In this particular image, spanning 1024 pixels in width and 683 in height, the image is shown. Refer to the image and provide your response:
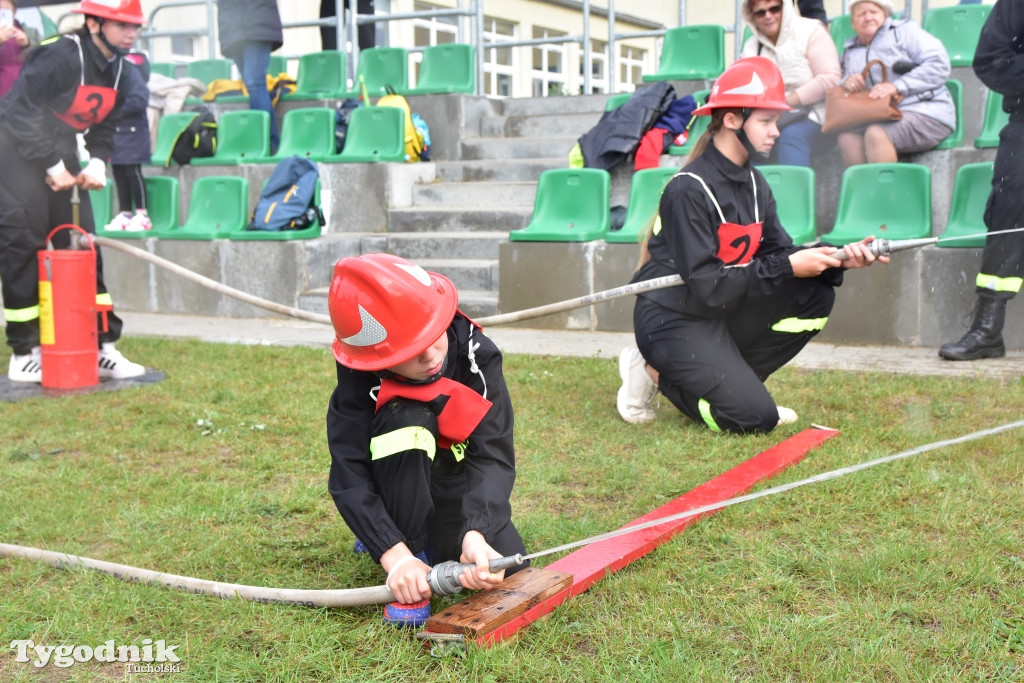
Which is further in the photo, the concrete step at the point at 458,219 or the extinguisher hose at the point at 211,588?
the concrete step at the point at 458,219

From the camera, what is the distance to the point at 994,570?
3.20 metres

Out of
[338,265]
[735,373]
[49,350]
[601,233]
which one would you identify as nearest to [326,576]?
[338,265]

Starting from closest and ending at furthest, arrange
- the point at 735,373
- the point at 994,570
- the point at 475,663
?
the point at 475,663, the point at 994,570, the point at 735,373

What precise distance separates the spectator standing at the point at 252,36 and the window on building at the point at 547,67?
14.1 meters

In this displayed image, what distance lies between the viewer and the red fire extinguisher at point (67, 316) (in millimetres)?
6262

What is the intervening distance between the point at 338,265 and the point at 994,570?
2.12 meters

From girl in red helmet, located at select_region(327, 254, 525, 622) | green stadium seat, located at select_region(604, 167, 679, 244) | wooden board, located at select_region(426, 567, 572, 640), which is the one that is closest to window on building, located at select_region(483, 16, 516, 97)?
green stadium seat, located at select_region(604, 167, 679, 244)

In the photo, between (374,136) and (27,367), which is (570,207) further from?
(27,367)

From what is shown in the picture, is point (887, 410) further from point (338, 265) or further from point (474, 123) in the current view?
point (474, 123)

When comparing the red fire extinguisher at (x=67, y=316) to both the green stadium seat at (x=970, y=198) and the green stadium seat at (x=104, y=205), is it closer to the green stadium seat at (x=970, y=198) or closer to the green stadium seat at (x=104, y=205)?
the green stadium seat at (x=104, y=205)

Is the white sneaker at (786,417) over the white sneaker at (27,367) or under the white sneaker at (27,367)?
under

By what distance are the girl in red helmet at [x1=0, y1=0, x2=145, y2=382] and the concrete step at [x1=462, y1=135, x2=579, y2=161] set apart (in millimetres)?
4602

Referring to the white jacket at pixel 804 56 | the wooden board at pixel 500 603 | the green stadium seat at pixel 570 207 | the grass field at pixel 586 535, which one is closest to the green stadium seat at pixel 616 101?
the green stadium seat at pixel 570 207

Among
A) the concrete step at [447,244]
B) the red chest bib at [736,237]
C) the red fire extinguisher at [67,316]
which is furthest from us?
the concrete step at [447,244]
